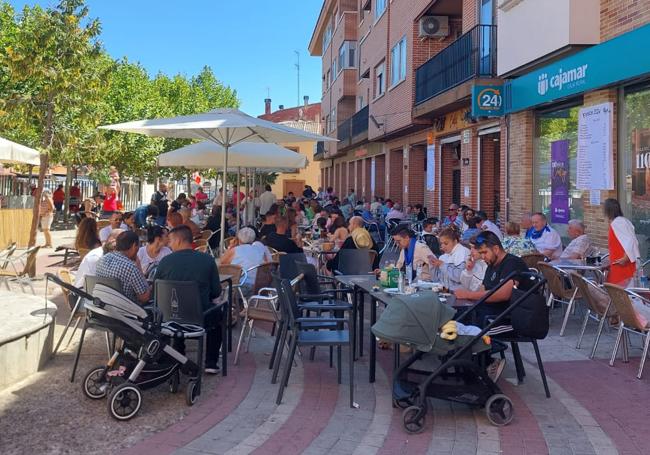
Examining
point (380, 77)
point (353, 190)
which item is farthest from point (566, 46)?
point (353, 190)

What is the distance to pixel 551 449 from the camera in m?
4.59

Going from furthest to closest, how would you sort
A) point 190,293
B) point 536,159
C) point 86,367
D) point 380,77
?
1. point 380,77
2. point 536,159
3. point 86,367
4. point 190,293

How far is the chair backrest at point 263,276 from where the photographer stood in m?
7.79

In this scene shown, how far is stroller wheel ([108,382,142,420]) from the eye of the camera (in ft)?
16.4

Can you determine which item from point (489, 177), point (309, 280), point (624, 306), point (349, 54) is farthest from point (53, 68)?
point (349, 54)

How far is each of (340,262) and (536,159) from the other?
18.4ft

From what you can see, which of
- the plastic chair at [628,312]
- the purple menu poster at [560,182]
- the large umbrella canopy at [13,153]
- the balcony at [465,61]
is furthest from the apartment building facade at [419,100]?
the large umbrella canopy at [13,153]

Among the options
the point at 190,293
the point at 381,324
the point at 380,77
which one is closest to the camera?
the point at 381,324

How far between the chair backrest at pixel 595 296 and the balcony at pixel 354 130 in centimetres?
2020

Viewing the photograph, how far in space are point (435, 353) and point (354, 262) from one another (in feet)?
13.4

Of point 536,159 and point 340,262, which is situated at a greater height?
point 536,159

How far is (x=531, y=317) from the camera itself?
17.8ft

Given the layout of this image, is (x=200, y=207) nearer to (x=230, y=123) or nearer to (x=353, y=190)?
(x=230, y=123)

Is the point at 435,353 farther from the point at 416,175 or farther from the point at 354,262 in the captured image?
the point at 416,175
